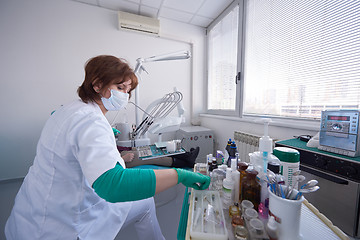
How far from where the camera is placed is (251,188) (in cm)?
54

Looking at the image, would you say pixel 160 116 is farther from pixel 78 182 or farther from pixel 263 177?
pixel 263 177

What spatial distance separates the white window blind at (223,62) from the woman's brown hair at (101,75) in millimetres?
1647

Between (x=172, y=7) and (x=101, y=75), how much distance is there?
6.31 ft

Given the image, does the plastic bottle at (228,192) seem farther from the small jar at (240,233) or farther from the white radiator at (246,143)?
the white radiator at (246,143)

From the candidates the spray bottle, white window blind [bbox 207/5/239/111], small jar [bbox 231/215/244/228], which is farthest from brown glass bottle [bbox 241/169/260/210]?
white window blind [bbox 207/5/239/111]

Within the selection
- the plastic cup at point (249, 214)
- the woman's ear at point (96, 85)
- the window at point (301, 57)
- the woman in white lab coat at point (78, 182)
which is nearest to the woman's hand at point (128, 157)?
the woman in white lab coat at point (78, 182)

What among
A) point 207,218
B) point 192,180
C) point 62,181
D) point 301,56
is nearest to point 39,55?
point 62,181

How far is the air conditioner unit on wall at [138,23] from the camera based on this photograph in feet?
6.64

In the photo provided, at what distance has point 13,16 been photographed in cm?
173

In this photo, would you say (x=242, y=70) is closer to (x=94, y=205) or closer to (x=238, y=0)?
(x=238, y=0)

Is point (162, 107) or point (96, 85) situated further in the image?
point (162, 107)

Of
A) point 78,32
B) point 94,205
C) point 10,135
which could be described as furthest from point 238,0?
point 10,135

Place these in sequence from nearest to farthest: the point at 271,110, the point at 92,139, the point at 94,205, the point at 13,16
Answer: the point at 92,139 < the point at 94,205 < the point at 271,110 < the point at 13,16

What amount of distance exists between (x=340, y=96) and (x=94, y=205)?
167 centimetres
